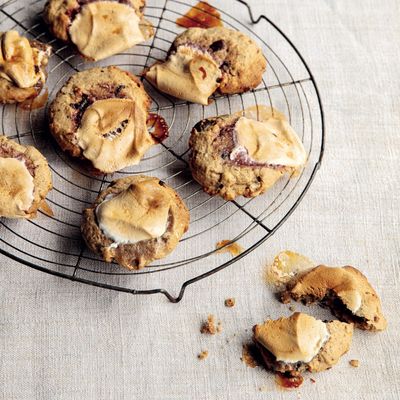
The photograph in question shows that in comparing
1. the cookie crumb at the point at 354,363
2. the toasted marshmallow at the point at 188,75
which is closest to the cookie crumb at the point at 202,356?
the cookie crumb at the point at 354,363

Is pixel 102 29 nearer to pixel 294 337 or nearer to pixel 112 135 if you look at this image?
pixel 112 135

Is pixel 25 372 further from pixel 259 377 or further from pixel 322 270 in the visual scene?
pixel 322 270

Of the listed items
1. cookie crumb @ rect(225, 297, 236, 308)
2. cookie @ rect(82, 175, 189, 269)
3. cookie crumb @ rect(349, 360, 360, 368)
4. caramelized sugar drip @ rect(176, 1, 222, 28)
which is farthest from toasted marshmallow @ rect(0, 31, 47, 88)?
cookie crumb @ rect(349, 360, 360, 368)

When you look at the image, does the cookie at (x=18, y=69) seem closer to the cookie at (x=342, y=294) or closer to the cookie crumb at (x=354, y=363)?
the cookie at (x=342, y=294)

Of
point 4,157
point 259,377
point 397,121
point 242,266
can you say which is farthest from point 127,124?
point 397,121

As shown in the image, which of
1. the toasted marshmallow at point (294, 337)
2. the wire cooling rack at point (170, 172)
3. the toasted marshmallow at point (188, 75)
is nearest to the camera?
the toasted marshmallow at point (294, 337)

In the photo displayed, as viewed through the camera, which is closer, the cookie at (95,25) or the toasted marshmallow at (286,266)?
the toasted marshmallow at (286,266)
